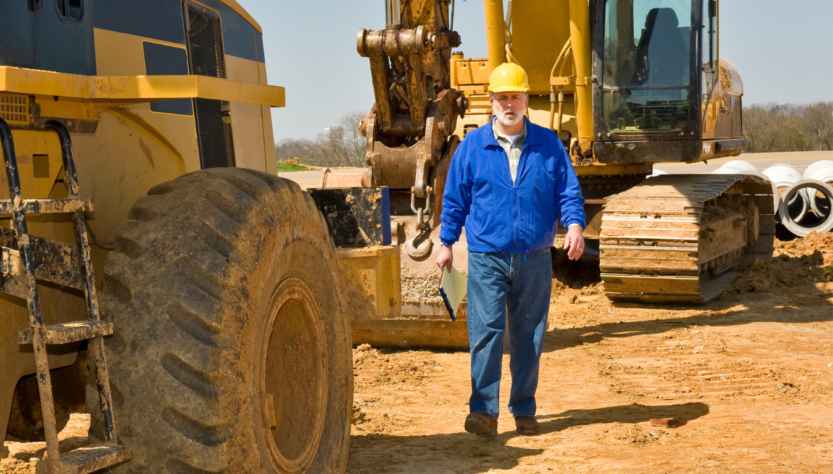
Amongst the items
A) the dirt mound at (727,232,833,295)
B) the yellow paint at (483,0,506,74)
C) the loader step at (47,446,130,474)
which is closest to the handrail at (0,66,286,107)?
the loader step at (47,446,130,474)

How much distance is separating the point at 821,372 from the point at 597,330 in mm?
2276

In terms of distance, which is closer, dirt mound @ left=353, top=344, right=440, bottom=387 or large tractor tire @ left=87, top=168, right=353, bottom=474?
large tractor tire @ left=87, top=168, right=353, bottom=474

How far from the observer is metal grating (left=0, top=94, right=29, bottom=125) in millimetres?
2664

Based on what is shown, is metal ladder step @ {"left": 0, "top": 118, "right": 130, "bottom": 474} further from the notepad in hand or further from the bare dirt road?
the notepad in hand

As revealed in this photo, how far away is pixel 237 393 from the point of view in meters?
2.78

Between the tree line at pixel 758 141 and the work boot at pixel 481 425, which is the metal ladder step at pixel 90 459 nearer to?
the work boot at pixel 481 425

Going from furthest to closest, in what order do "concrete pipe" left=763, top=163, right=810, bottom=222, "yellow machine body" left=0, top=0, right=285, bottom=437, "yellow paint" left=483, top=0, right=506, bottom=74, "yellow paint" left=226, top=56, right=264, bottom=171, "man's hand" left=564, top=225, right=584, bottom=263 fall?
"concrete pipe" left=763, top=163, right=810, bottom=222 < "yellow paint" left=483, top=0, right=506, bottom=74 < "man's hand" left=564, top=225, right=584, bottom=263 < "yellow paint" left=226, top=56, right=264, bottom=171 < "yellow machine body" left=0, top=0, right=285, bottom=437

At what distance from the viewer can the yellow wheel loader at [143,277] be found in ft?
8.64

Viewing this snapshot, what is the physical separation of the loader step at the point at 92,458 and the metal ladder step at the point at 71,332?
0.31m

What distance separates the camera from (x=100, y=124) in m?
3.28

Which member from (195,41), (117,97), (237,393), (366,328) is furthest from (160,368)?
(366,328)

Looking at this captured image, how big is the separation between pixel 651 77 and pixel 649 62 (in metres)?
0.15

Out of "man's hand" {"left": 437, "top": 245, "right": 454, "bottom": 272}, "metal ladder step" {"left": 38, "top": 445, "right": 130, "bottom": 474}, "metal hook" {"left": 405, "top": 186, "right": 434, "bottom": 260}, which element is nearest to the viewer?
"metal ladder step" {"left": 38, "top": 445, "right": 130, "bottom": 474}

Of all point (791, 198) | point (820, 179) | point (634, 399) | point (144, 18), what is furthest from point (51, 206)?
point (820, 179)
